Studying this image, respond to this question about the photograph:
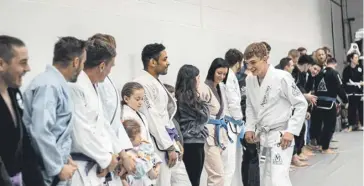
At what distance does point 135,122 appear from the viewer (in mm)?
2746

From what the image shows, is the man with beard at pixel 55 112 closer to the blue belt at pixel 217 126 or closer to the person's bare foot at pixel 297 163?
the blue belt at pixel 217 126

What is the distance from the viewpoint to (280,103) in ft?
10.3

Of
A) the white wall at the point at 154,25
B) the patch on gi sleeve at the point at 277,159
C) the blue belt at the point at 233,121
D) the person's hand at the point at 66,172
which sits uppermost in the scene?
the white wall at the point at 154,25

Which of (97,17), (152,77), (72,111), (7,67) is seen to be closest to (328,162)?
(152,77)

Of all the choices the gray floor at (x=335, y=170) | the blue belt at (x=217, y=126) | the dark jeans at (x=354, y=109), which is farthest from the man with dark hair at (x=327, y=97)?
the blue belt at (x=217, y=126)

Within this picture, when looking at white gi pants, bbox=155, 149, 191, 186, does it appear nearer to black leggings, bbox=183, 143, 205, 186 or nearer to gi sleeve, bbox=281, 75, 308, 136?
black leggings, bbox=183, 143, 205, 186

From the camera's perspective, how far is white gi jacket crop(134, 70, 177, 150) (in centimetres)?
296

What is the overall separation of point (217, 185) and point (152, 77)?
112 cm

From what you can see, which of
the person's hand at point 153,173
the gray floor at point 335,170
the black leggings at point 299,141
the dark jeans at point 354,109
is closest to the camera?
the person's hand at point 153,173

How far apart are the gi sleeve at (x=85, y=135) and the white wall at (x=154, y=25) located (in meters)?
0.55

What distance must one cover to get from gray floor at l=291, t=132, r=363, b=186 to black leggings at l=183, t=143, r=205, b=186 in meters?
1.47

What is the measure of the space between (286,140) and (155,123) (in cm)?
89

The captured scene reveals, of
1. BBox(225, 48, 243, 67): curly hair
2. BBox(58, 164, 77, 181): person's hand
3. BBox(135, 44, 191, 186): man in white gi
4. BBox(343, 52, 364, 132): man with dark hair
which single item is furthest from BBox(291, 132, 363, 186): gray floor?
BBox(58, 164, 77, 181): person's hand

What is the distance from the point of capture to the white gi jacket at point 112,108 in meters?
2.41
